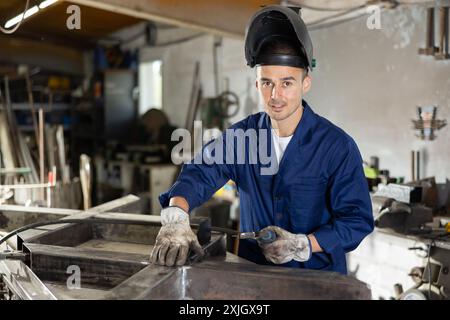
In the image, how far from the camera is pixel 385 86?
9.90ft

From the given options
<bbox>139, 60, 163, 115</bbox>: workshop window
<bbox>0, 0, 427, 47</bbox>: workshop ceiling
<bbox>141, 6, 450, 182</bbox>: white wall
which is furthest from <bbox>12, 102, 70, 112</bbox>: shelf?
<bbox>141, 6, 450, 182</bbox>: white wall

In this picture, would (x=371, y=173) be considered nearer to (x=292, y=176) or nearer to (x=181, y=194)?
(x=292, y=176)

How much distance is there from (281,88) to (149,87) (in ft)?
17.0

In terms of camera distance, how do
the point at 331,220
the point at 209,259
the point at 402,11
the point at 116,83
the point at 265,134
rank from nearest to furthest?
the point at 209,259
the point at 331,220
the point at 265,134
the point at 402,11
the point at 116,83

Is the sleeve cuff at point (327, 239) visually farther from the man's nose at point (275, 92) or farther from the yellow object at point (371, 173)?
the yellow object at point (371, 173)

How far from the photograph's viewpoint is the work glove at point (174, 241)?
1.32 meters

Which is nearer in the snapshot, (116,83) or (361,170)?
(361,170)

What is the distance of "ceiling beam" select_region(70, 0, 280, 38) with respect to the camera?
2945 mm

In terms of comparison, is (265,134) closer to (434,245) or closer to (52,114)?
(434,245)

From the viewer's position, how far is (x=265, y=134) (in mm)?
1707

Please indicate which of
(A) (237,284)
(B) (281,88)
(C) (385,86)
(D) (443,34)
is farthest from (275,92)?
(C) (385,86)

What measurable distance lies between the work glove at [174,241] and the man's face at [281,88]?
1.48ft

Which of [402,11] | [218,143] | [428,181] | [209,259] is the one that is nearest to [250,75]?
[402,11]

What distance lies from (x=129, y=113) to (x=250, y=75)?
2.36 m
